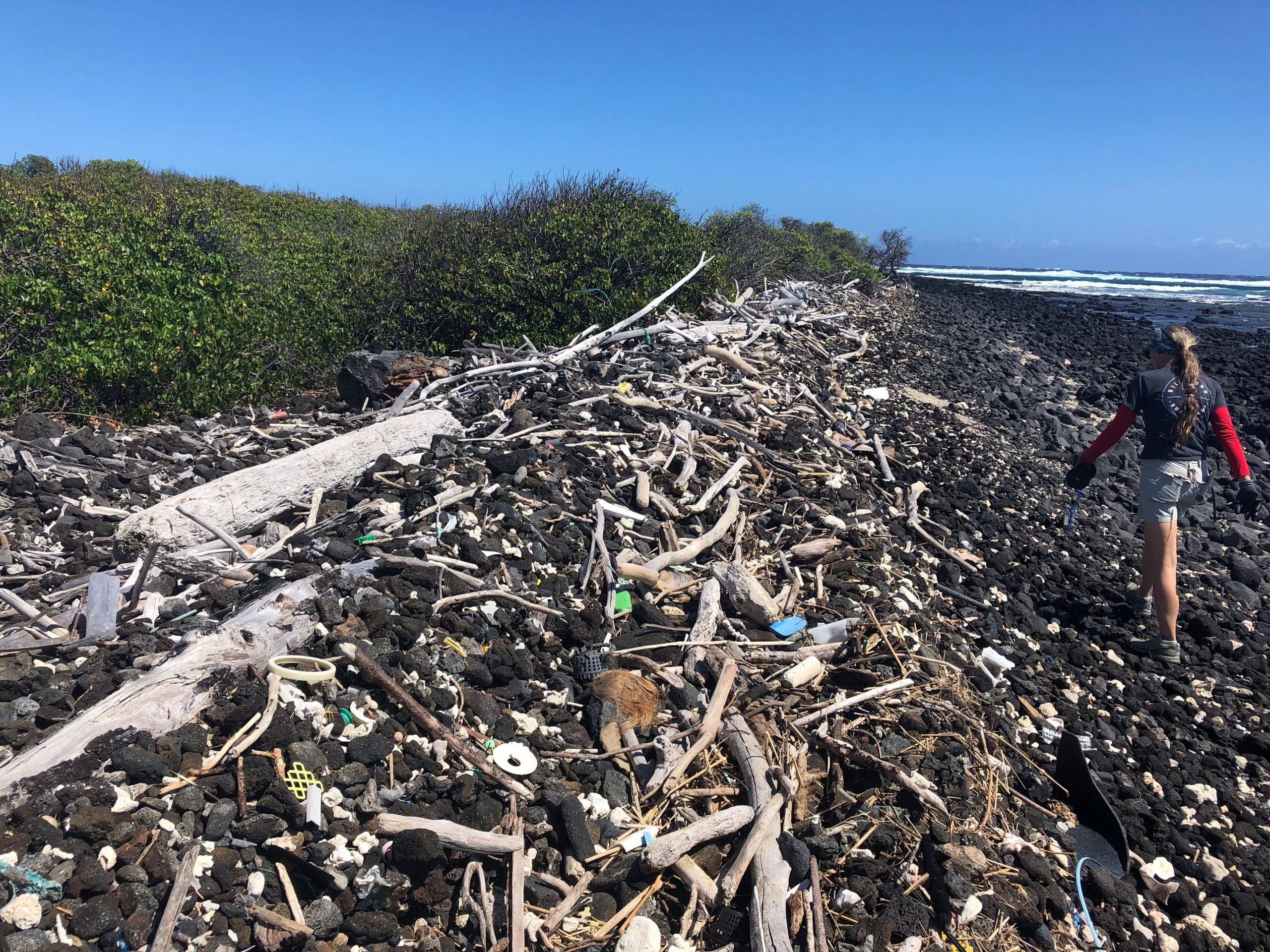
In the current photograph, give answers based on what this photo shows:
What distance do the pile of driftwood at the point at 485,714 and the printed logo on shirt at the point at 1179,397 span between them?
216 centimetres

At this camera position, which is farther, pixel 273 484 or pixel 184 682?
pixel 273 484

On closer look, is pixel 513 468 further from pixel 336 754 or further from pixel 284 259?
pixel 284 259

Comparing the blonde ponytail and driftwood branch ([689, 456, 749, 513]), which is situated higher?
the blonde ponytail

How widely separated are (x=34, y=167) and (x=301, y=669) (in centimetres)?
3054

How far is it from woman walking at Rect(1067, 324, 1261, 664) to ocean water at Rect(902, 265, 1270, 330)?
3235 cm

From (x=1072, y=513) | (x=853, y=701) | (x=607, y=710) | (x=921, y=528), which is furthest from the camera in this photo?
(x=1072, y=513)

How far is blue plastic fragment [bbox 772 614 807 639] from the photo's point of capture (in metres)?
4.75

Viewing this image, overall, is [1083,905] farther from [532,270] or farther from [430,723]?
[532,270]

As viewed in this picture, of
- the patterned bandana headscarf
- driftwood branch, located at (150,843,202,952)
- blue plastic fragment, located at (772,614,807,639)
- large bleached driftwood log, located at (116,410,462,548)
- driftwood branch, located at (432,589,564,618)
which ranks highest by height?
the patterned bandana headscarf

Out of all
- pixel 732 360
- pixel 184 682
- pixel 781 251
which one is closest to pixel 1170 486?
pixel 732 360

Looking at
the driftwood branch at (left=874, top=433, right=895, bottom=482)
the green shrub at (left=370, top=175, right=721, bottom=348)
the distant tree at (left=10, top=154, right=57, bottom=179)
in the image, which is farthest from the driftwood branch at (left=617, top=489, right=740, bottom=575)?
the distant tree at (left=10, top=154, right=57, bottom=179)

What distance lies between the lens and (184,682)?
10.6 ft

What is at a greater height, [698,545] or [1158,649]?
[698,545]

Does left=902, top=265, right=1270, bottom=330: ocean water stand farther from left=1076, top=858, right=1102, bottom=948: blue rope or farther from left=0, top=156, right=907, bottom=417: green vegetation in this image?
left=1076, top=858, right=1102, bottom=948: blue rope
